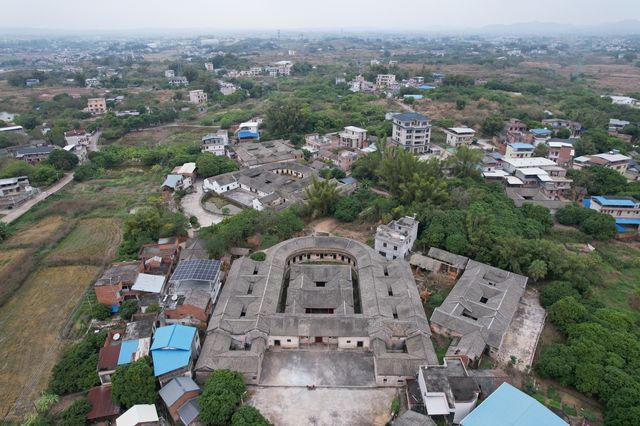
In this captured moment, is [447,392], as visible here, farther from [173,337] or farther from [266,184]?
[266,184]

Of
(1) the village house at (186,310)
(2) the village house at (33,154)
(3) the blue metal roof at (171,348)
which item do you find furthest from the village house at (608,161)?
(2) the village house at (33,154)

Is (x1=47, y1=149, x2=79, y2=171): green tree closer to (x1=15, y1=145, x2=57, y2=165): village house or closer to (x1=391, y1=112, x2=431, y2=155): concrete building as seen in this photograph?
(x1=15, y1=145, x2=57, y2=165): village house

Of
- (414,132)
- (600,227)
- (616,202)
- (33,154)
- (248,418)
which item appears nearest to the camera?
(248,418)

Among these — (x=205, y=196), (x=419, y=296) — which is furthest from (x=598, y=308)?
(x=205, y=196)

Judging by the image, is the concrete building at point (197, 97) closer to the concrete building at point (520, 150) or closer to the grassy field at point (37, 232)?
the grassy field at point (37, 232)

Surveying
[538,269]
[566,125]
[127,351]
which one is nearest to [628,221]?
[538,269]

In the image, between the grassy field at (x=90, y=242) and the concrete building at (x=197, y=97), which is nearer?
the grassy field at (x=90, y=242)

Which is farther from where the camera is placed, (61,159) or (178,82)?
(178,82)
